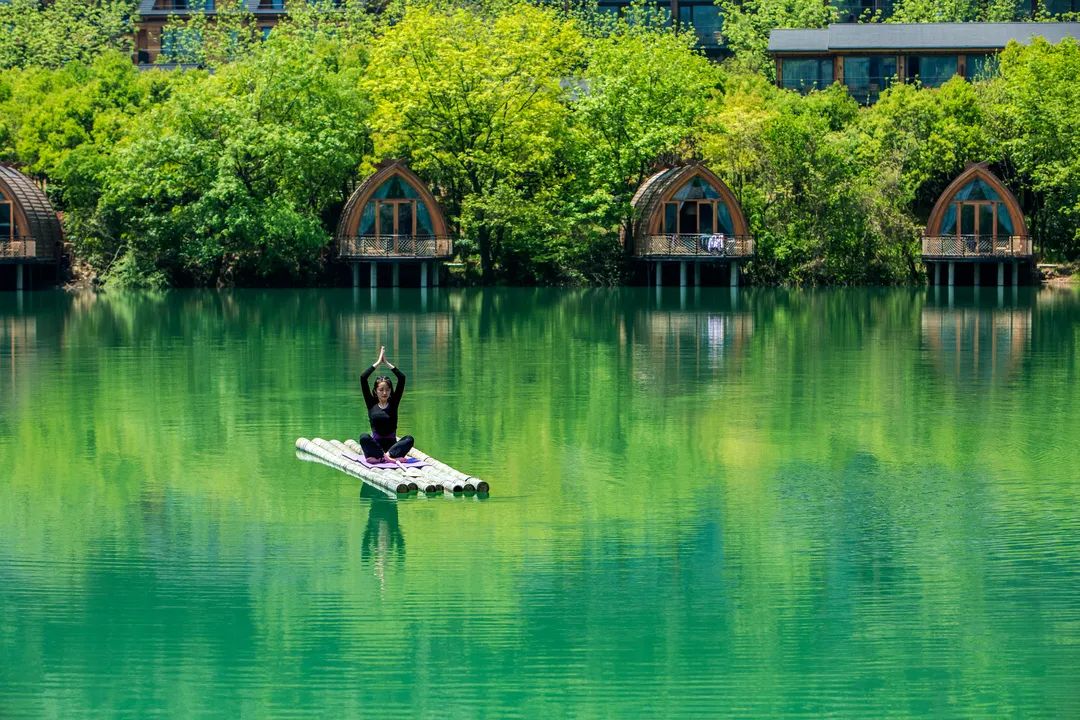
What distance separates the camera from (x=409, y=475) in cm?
1959

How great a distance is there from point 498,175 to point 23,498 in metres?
41.0

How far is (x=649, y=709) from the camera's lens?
41.2 ft

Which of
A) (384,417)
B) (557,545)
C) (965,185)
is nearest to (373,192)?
(965,185)

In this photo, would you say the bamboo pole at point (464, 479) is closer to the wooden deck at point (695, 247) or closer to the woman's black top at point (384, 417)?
the woman's black top at point (384, 417)

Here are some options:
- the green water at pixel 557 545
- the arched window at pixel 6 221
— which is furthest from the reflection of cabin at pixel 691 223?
the green water at pixel 557 545

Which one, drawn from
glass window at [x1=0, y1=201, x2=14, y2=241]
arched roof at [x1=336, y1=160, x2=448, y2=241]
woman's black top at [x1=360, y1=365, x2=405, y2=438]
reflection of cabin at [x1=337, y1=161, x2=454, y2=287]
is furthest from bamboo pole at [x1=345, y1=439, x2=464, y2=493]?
glass window at [x1=0, y1=201, x2=14, y2=241]

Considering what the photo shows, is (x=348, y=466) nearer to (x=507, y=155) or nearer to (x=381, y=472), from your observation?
(x=381, y=472)

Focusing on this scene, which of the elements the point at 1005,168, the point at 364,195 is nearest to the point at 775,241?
the point at 1005,168

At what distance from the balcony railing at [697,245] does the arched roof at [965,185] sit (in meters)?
5.94

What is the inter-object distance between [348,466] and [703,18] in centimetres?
7690

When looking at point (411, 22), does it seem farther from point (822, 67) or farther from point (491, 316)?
point (822, 67)

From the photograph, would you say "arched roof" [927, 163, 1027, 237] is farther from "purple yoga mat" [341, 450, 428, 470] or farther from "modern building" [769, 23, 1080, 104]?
"purple yoga mat" [341, 450, 428, 470]

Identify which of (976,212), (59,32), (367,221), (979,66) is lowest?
(367,221)

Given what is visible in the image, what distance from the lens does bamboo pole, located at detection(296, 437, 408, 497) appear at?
19.5 metres
